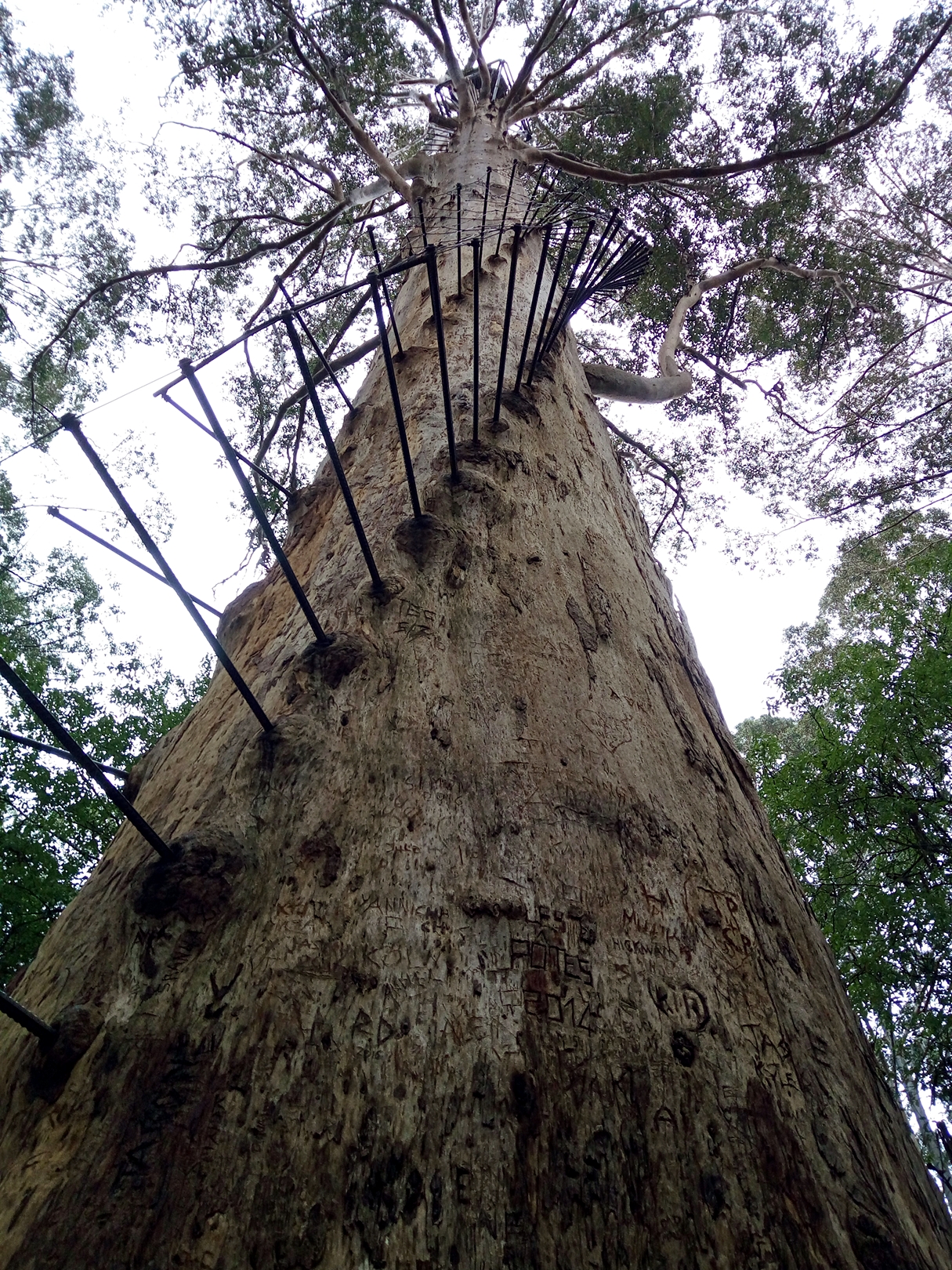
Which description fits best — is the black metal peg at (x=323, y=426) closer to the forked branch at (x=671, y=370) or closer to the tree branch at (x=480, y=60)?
the forked branch at (x=671, y=370)

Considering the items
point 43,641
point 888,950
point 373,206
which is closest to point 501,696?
A: point 888,950

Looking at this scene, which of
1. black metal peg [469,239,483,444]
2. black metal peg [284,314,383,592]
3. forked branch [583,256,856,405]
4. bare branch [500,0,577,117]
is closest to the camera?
black metal peg [284,314,383,592]

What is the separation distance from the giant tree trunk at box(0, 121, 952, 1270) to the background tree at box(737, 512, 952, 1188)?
4.19 metres

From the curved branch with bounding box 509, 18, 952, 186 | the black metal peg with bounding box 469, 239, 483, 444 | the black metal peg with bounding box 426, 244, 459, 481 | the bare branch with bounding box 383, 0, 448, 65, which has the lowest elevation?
the black metal peg with bounding box 426, 244, 459, 481

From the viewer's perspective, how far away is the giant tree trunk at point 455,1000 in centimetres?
77

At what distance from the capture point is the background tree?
4793mm

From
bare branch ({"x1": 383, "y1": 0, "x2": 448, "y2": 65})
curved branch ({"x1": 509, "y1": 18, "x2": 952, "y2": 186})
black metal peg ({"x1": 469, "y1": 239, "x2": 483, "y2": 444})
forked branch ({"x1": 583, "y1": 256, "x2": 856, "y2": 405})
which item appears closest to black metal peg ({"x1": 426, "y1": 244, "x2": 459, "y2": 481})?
black metal peg ({"x1": 469, "y1": 239, "x2": 483, "y2": 444})

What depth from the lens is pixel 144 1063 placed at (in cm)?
88

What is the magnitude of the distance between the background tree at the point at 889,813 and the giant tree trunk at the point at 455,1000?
4.19 metres

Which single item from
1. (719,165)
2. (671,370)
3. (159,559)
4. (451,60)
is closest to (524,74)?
(451,60)

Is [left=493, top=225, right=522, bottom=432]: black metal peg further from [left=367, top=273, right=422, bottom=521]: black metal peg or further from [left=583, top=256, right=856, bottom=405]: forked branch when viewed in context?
[left=583, top=256, right=856, bottom=405]: forked branch

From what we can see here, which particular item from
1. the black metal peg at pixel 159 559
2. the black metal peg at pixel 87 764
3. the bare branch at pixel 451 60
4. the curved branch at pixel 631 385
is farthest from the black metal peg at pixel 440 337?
the bare branch at pixel 451 60

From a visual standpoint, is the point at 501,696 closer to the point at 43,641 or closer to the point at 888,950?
the point at 888,950

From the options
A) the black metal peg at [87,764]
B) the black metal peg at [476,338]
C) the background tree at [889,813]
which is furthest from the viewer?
the background tree at [889,813]
